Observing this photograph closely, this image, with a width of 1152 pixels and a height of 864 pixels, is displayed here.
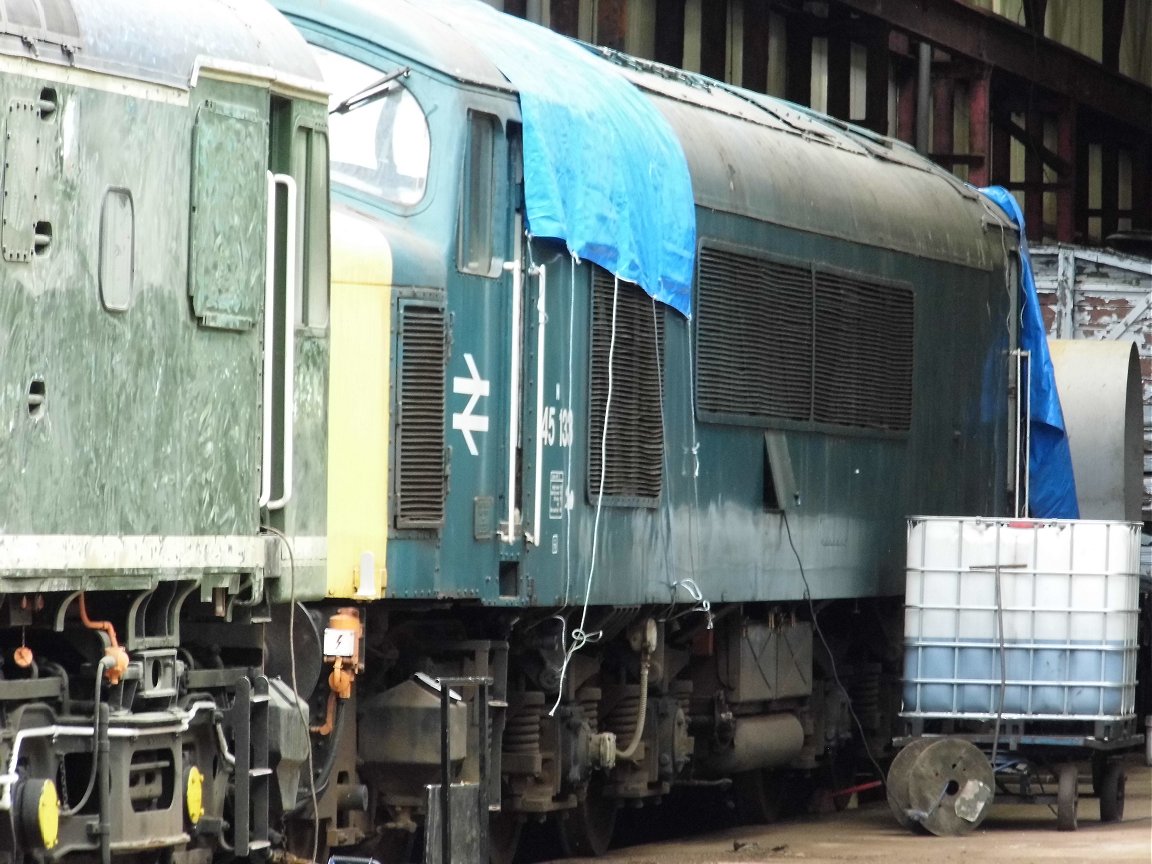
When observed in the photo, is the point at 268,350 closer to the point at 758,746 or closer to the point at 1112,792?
the point at 758,746

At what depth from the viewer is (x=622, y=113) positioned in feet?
39.3

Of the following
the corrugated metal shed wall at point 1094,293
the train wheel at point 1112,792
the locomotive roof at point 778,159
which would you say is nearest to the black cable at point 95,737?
the locomotive roof at point 778,159

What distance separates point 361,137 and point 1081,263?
1237 cm

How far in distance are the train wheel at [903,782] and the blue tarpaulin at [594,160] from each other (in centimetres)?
294

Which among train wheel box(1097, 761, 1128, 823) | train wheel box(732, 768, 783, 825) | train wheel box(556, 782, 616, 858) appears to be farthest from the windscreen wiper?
train wheel box(1097, 761, 1128, 823)

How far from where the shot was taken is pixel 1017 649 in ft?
46.4

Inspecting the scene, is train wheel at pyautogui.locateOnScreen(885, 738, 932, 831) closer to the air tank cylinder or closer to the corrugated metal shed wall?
the air tank cylinder

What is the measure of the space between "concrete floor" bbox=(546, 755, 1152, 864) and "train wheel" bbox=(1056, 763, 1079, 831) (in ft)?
0.28

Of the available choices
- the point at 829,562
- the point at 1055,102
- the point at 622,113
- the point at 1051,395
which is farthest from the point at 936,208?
the point at 1055,102

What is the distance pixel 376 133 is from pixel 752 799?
6.09 m

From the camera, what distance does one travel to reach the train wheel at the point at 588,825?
1268 centimetres

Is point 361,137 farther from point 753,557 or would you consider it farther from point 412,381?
point 753,557

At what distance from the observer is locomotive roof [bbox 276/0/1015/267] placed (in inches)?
424

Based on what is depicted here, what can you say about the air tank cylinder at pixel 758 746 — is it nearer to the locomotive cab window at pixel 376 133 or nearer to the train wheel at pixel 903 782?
Answer: the train wheel at pixel 903 782
